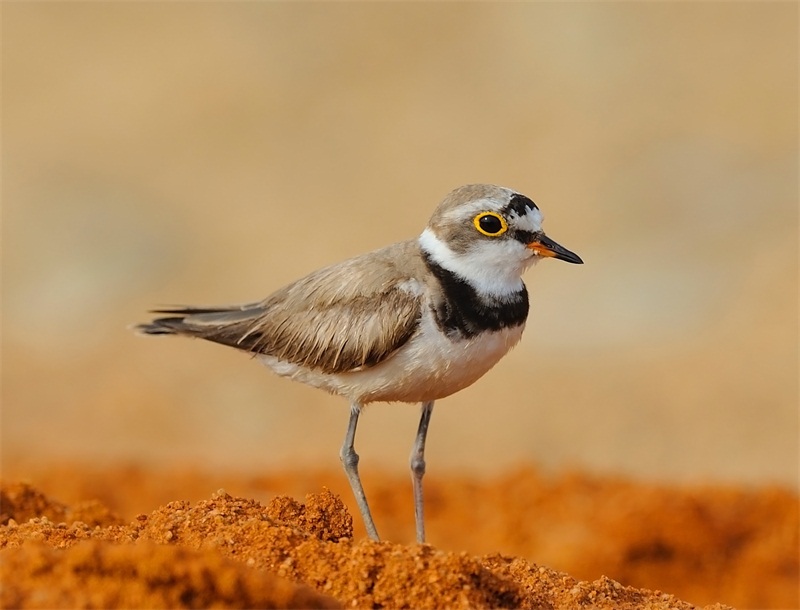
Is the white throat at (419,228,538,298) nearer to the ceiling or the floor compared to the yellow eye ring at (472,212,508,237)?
nearer to the floor

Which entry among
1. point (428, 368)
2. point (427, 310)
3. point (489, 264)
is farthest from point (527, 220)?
point (428, 368)

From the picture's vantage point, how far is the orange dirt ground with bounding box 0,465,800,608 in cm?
395

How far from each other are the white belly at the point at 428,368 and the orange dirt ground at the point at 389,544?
67 centimetres

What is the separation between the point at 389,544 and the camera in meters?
4.86

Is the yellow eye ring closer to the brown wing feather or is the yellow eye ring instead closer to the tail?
the brown wing feather

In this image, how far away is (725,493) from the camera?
37.9 feet

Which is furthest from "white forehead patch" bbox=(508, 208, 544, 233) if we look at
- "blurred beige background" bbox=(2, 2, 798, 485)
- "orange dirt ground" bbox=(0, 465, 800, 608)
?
"blurred beige background" bbox=(2, 2, 798, 485)

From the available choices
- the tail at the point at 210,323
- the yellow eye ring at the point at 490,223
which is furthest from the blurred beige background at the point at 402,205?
the yellow eye ring at the point at 490,223

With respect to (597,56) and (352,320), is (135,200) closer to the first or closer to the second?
(597,56)

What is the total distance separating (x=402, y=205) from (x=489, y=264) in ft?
52.2

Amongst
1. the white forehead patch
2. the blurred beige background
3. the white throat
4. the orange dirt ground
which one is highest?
the blurred beige background

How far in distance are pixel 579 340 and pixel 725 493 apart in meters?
6.14

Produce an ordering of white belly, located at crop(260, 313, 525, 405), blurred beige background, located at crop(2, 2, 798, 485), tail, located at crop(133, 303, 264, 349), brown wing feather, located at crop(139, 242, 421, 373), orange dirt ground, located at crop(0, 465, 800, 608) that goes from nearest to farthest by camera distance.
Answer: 1. orange dirt ground, located at crop(0, 465, 800, 608)
2. white belly, located at crop(260, 313, 525, 405)
3. brown wing feather, located at crop(139, 242, 421, 373)
4. tail, located at crop(133, 303, 264, 349)
5. blurred beige background, located at crop(2, 2, 798, 485)

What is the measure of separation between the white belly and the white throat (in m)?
0.25
